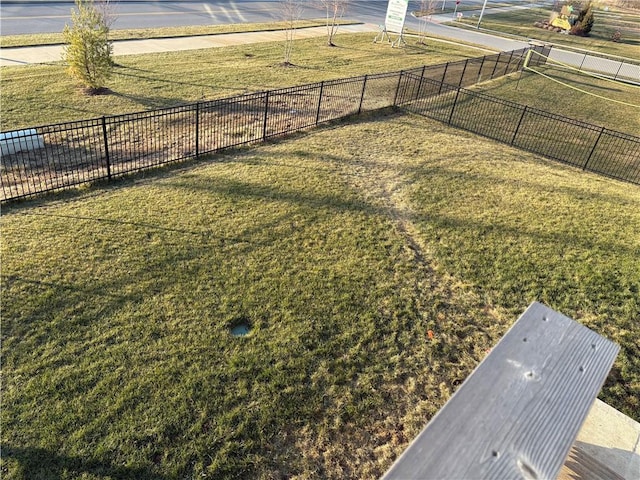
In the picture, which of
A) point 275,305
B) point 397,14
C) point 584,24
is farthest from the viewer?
point 584,24

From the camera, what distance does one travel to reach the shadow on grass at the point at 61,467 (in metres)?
3.48

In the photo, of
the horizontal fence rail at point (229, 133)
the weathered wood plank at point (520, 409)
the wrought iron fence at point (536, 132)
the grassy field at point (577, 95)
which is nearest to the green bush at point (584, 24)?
the grassy field at point (577, 95)

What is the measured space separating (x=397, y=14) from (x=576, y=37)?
2172 centimetres

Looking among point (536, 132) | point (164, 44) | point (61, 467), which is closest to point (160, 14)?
point (164, 44)

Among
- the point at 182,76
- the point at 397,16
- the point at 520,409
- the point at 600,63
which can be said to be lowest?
the point at 182,76

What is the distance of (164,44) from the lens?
19.6 metres

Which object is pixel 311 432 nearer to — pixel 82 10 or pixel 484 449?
pixel 484 449

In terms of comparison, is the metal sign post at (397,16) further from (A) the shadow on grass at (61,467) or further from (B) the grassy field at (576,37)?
(A) the shadow on grass at (61,467)

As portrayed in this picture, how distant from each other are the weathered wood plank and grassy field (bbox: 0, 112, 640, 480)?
197cm

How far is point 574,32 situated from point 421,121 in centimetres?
3453

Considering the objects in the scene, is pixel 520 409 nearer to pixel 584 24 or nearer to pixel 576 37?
pixel 576 37

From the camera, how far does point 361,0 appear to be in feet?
151

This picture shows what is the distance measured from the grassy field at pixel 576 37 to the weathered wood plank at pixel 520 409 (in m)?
37.1

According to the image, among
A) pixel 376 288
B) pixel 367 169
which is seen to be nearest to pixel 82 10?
pixel 367 169
